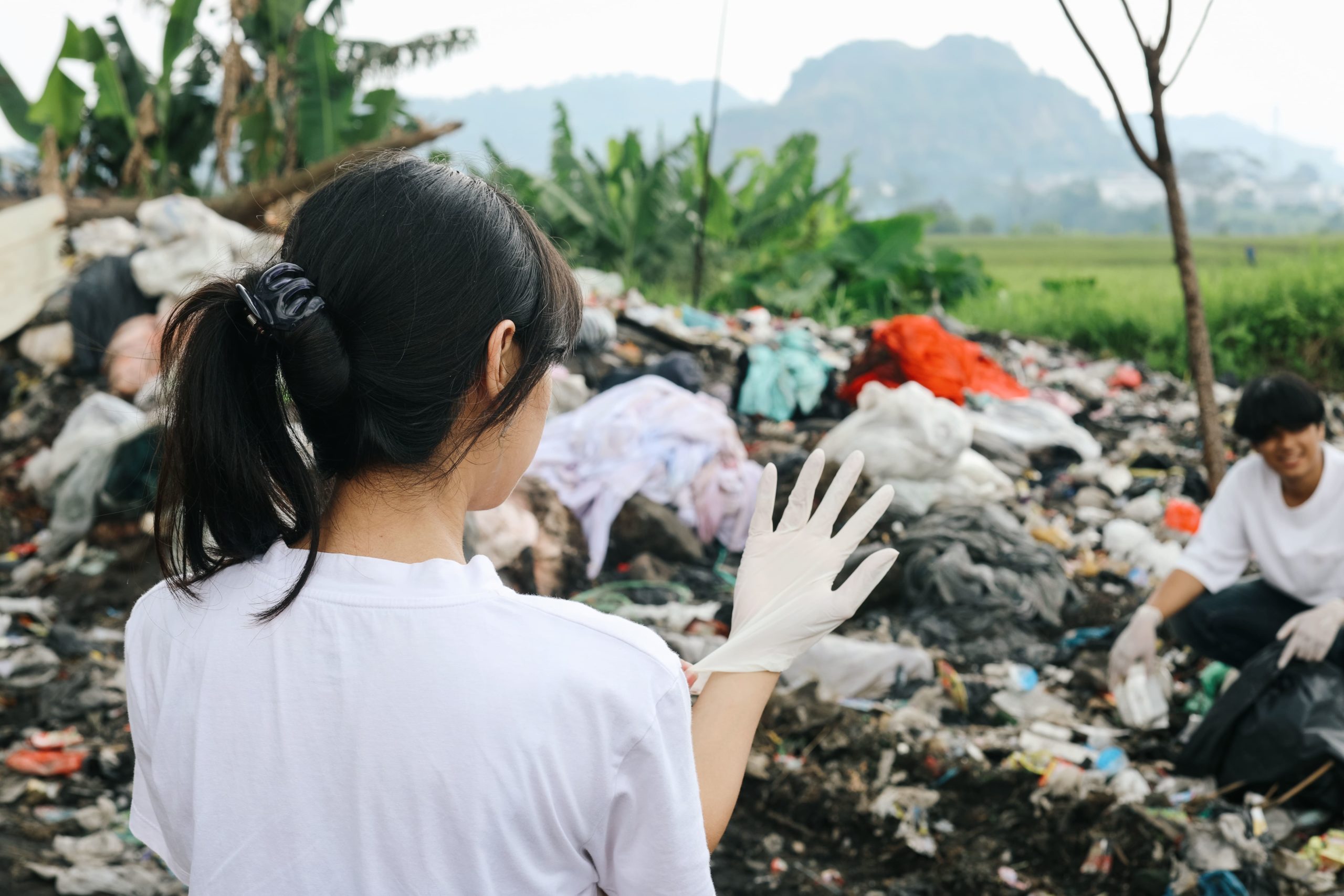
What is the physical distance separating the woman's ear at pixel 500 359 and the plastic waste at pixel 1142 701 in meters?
2.76

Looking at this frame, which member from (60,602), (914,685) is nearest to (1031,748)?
(914,685)

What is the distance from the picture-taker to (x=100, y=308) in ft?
21.4

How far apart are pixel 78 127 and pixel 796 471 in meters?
8.44

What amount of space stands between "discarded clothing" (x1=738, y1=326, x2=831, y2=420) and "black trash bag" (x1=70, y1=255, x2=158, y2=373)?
3.83 meters

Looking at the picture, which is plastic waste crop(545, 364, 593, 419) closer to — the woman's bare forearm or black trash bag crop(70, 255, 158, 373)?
black trash bag crop(70, 255, 158, 373)

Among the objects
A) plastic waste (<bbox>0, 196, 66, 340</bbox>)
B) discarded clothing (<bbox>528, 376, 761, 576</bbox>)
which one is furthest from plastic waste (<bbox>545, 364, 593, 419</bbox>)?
plastic waste (<bbox>0, 196, 66, 340</bbox>)

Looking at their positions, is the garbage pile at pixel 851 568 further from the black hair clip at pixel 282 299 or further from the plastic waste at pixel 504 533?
the black hair clip at pixel 282 299

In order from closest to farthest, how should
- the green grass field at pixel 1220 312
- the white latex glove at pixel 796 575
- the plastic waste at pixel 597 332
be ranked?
1. the white latex glove at pixel 796 575
2. the plastic waste at pixel 597 332
3. the green grass field at pixel 1220 312

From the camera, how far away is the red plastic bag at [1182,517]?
482 centimetres

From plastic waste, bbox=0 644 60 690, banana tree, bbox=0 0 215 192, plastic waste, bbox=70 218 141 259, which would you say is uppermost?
banana tree, bbox=0 0 215 192

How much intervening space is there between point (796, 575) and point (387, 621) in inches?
22.4

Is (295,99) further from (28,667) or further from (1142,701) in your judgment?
(1142,701)

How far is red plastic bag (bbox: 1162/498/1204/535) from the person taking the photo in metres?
4.82

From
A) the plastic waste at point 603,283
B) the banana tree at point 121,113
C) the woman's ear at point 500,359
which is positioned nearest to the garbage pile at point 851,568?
the woman's ear at point 500,359
